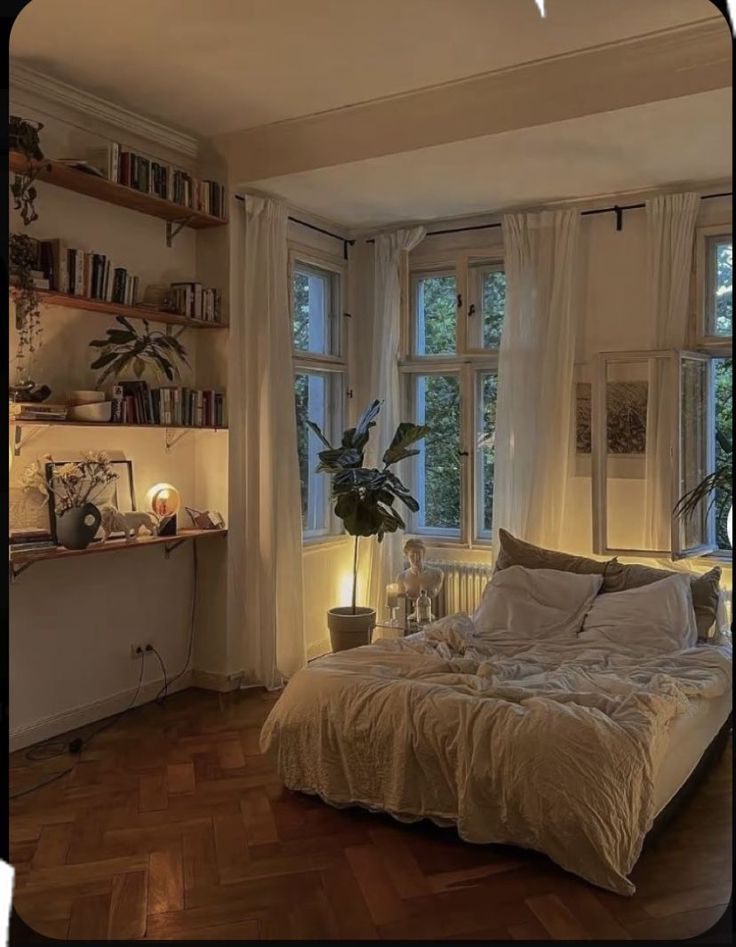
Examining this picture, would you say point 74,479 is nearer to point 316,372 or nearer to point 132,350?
point 132,350

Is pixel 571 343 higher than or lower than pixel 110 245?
lower

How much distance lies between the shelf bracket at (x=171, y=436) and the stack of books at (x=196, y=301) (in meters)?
0.65

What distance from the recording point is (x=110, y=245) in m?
4.39

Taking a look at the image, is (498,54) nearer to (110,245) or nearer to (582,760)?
(110,245)

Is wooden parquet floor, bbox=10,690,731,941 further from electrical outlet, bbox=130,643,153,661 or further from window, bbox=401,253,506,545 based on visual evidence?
window, bbox=401,253,506,545

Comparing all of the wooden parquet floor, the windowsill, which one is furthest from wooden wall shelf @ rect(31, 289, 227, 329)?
the wooden parquet floor

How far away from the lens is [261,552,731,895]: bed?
273cm

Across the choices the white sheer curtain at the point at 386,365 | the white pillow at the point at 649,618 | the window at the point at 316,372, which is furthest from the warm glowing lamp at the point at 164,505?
the white pillow at the point at 649,618

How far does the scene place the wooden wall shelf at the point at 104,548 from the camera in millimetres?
3676

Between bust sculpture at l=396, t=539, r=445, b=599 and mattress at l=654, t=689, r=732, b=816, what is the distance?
6.39 feet

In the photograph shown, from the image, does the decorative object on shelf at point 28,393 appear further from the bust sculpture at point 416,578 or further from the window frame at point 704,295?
the window frame at point 704,295

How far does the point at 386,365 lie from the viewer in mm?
5730

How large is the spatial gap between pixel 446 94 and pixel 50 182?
1944 millimetres

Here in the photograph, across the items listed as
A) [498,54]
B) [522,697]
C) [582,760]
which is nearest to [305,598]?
[522,697]
